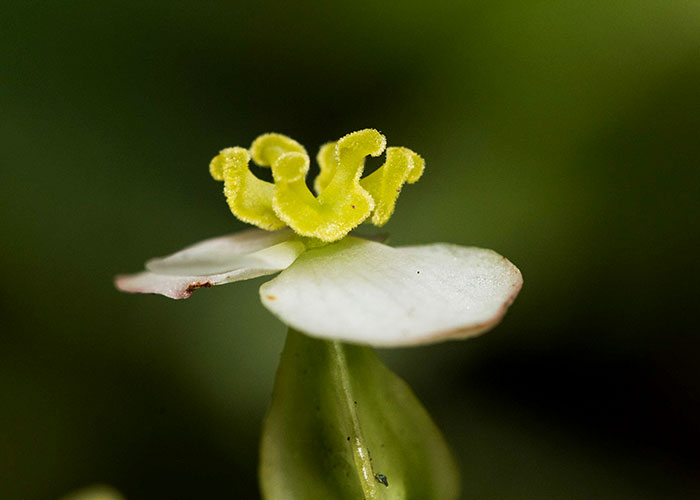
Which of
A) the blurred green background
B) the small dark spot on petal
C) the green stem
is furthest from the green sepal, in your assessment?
the blurred green background

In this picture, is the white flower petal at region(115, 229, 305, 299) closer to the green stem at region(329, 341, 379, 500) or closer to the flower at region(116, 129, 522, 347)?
the flower at region(116, 129, 522, 347)

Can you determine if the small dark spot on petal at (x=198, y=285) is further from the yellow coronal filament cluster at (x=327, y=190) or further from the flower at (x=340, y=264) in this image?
the yellow coronal filament cluster at (x=327, y=190)

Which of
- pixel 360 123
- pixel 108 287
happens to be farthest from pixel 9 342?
pixel 360 123

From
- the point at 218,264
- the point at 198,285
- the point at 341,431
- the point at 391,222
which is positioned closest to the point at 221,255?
the point at 218,264

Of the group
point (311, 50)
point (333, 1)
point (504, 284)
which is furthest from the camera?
point (311, 50)

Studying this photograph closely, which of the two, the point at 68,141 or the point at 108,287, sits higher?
the point at 68,141

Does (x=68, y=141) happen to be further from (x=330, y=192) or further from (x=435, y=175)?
(x=330, y=192)
